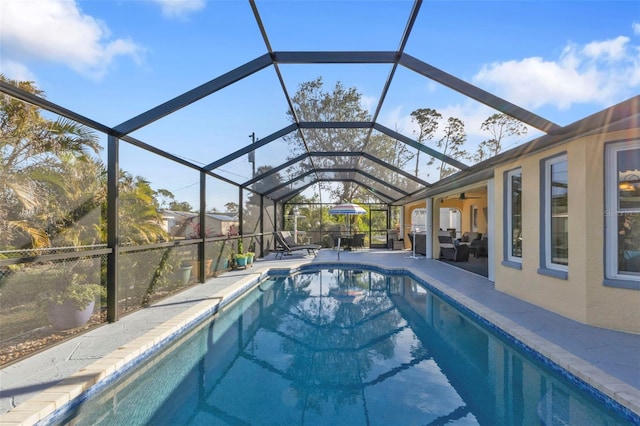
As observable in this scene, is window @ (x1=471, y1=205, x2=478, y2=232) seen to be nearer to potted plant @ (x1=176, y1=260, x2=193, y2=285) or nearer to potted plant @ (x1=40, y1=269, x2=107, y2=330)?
potted plant @ (x1=176, y1=260, x2=193, y2=285)

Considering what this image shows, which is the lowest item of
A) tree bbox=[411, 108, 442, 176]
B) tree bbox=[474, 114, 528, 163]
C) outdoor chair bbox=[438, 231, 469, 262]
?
outdoor chair bbox=[438, 231, 469, 262]

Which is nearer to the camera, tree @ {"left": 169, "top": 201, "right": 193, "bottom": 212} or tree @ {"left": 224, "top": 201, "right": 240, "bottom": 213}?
tree @ {"left": 169, "top": 201, "right": 193, "bottom": 212}

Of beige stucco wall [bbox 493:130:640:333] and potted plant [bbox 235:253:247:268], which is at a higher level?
beige stucco wall [bbox 493:130:640:333]

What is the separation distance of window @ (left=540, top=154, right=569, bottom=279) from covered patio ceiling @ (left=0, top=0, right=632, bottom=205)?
0.67m

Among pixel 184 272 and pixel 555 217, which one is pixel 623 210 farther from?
pixel 184 272

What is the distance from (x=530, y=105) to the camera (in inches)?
186

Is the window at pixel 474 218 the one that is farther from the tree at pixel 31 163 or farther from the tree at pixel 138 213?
the tree at pixel 31 163

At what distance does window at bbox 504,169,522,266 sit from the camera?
647cm

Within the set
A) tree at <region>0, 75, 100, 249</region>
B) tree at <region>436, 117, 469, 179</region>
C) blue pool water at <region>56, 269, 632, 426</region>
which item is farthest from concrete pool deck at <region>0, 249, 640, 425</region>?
tree at <region>436, 117, 469, 179</region>

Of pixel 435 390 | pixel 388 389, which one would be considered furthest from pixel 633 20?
pixel 388 389

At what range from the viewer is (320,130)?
8.77 m

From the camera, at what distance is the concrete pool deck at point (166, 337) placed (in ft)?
9.09

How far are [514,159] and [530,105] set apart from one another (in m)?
1.59

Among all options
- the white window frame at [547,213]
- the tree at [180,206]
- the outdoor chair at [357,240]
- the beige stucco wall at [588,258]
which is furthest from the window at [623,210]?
the outdoor chair at [357,240]
